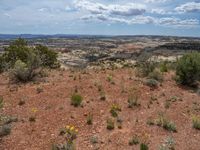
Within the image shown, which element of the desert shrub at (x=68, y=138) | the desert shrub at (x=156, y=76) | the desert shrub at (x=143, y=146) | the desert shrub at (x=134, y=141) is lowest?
the desert shrub at (x=134, y=141)

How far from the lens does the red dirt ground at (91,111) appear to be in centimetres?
898

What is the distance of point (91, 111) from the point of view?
36.1 feet

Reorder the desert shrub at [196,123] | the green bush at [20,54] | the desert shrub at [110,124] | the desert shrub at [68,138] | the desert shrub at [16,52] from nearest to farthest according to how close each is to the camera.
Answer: the desert shrub at [68,138], the desert shrub at [110,124], the desert shrub at [196,123], the green bush at [20,54], the desert shrub at [16,52]

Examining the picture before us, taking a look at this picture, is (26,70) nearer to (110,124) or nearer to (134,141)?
(110,124)

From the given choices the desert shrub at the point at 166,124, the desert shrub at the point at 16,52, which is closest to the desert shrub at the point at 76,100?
the desert shrub at the point at 166,124

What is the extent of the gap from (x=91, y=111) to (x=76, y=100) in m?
0.79

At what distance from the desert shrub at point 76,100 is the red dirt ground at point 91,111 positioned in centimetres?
22

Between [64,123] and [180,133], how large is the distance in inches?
143

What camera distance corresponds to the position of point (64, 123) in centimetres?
992

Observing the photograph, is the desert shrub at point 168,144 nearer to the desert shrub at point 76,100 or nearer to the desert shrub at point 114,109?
the desert shrub at point 114,109

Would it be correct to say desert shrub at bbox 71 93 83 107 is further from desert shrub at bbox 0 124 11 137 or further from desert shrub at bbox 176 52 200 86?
desert shrub at bbox 176 52 200 86

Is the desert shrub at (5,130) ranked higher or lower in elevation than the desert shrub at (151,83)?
lower

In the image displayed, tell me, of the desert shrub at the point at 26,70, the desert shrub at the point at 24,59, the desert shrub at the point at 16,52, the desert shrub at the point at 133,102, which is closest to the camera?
the desert shrub at the point at 133,102

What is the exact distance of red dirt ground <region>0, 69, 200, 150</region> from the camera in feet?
29.5
